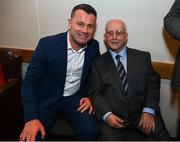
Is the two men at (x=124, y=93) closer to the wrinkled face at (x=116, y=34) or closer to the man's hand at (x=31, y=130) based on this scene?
the wrinkled face at (x=116, y=34)

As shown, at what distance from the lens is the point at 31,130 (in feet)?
6.06

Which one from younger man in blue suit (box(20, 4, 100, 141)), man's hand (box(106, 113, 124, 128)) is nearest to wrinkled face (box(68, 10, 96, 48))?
younger man in blue suit (box(20, 4, 100, 141))

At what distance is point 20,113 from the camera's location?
2412 mm

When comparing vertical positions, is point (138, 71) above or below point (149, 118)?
above

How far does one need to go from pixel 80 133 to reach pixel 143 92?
0.54 metres

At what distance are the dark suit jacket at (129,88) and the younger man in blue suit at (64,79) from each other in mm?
110

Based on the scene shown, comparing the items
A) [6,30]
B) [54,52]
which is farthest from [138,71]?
[6,30]

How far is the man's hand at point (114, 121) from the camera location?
1.90m

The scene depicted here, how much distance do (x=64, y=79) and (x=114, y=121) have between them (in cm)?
49

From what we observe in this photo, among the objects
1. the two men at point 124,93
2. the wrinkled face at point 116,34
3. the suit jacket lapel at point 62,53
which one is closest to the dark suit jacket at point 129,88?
the two men at point 124,93

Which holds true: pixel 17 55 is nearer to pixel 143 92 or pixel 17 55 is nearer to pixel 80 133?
pixel 80 133

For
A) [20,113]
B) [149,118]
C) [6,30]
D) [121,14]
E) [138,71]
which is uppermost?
[121,14]

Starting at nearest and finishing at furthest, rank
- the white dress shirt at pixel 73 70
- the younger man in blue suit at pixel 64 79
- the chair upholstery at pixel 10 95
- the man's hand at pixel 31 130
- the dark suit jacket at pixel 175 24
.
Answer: the dark suit jacket at pixel 175 24 < the man's hand at pixel 31 130 < the younger man in blue suit at pixel 64 79 < the white dress shirt at pixel 73 70 < the chair upholstery at pixel 10 95

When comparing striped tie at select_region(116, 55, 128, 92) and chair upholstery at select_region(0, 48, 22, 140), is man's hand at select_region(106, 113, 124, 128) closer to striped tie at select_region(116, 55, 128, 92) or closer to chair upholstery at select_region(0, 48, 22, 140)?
striped tie at select_region(116, 55, 128, 92)
